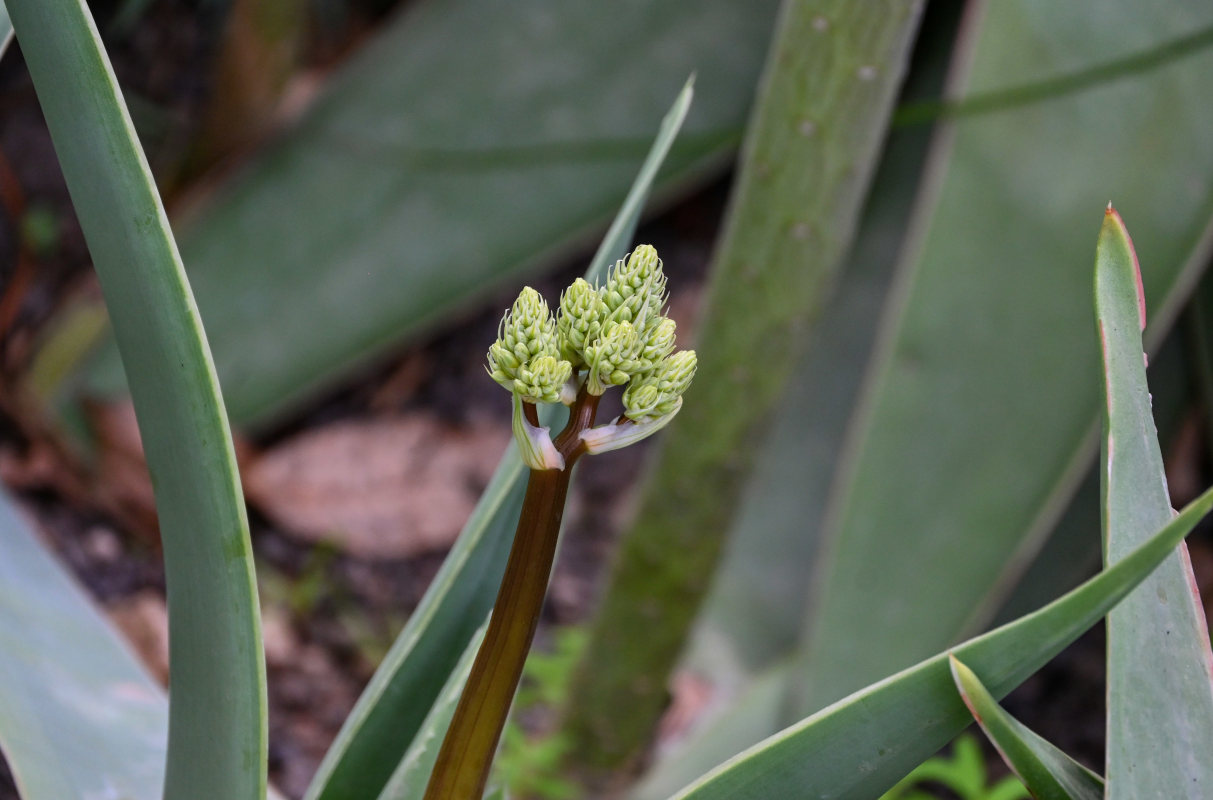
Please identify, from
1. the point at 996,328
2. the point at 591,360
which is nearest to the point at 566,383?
the point at 591,360

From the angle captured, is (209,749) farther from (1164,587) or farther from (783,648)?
(783,648)

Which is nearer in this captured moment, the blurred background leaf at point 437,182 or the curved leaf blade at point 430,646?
the curved leaf blade at point 430,646

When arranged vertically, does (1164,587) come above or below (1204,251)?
below

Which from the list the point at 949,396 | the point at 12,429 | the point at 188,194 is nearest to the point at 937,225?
the point at 949,396

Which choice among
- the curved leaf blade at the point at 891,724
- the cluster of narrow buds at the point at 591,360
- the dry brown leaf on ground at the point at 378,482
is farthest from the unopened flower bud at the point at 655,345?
the dry brown leaf on ground at the point at 378,482

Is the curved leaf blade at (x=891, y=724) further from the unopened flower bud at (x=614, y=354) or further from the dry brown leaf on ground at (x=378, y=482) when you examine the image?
the dry brown leaf on ground at (x=378, y=482)

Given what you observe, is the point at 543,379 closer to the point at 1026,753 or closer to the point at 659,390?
the point at 659,390

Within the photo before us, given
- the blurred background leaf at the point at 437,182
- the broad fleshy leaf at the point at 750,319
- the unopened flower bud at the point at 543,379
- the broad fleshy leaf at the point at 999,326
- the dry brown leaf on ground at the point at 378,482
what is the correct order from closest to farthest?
the unopened flower bud at the point at 543,379 < the broad fleshy leaf at the point at 750,319 < the broad fleshy leaf at the point at 999,326 < the blurred background leaf at the point at 437,182 < the dry brown leaf on ground at the point at 378,482
